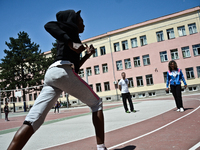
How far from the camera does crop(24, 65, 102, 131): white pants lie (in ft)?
7.01

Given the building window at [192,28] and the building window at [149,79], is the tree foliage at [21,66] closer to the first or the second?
the building window at [149,79]

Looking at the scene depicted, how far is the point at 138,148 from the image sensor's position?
2854 millimetres

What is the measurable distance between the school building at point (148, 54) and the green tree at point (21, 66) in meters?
10.0

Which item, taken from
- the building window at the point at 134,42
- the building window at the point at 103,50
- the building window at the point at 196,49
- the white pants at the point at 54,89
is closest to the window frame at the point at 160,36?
the building window at the point at 134,42

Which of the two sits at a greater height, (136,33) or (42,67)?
(136,33)

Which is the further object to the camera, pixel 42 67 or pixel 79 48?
pixel 42 67

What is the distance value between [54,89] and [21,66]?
4200 centimetres

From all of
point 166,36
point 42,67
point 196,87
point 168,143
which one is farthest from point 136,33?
point 168,143

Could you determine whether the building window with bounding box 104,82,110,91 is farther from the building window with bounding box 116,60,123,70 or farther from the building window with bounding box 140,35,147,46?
the building window with bounding box 140,35,147,46

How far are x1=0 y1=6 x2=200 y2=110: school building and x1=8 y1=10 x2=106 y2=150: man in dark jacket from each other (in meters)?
29.9

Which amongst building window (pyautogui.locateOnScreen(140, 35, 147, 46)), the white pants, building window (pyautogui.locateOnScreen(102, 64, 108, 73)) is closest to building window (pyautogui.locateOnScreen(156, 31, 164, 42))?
building window (pyautogui.locateOnScreen(140, 35, 147, 46))

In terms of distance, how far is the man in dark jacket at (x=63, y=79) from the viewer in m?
2.11

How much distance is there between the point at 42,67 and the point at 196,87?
30328 mm

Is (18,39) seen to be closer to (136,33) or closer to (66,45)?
(136,33)
